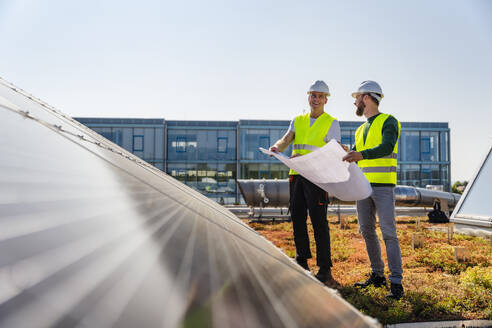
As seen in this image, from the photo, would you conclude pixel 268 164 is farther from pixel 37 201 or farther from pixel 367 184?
pixel 37 201

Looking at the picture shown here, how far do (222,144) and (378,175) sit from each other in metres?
25.9

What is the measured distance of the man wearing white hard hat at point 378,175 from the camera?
338 centimetres

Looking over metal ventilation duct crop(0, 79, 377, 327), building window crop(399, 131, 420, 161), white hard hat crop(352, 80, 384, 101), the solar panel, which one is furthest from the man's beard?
building window crop(399, 131, 420, 161)

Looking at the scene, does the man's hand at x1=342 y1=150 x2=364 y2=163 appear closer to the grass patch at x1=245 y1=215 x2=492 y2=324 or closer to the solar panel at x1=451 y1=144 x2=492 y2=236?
Result: the grass patch at x1=245 y1=215 x2=492 y2=324

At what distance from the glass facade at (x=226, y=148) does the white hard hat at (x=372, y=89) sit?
79.5 ft

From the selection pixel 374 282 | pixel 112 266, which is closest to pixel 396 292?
pixel 374 282

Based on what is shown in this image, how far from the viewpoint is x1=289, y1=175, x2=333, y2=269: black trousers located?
381 centimetres

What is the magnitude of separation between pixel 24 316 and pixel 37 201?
1.02ft

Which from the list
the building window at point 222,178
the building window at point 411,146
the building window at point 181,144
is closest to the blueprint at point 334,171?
the building window at point 222,178

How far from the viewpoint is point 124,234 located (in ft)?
2.48

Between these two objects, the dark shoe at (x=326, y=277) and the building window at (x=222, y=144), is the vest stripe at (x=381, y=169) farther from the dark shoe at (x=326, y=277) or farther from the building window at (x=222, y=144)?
the building window at (x=222, y=144)

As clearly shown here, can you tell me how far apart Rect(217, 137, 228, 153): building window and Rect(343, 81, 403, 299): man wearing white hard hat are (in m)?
25.5

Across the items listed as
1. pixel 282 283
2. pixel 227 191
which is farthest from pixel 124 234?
pixel 227 191

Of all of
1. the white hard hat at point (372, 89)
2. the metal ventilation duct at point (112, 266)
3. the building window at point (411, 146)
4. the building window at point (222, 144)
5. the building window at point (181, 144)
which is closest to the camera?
the metal ventilation duct at point (112, 266)
